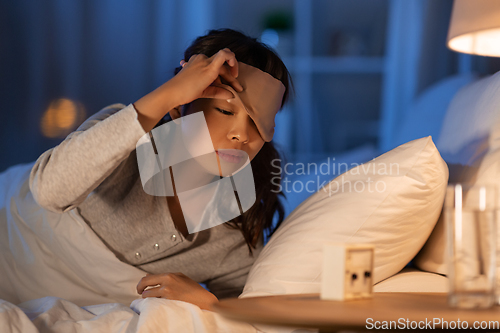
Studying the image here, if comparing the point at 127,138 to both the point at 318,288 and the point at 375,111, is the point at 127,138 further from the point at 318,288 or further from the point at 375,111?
the point at 375,111

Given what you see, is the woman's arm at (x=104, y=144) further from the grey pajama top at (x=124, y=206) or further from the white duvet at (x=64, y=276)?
the white duvet at (x=64, y=276)

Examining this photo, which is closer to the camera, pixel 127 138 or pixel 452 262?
pixel 452 262

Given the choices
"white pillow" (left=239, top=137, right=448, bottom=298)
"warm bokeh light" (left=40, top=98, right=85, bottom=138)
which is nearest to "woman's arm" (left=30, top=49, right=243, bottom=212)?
"white pillow" (left=239, top=137, right=448, bottom=298)

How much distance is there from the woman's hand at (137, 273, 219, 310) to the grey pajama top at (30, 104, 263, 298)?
0.44 feet

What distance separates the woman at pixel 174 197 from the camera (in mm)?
779

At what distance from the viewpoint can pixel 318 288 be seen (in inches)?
28.7

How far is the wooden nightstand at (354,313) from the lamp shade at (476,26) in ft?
2.20

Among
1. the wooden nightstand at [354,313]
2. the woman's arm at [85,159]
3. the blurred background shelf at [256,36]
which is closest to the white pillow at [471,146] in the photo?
the wooden nightstand at [354,313]

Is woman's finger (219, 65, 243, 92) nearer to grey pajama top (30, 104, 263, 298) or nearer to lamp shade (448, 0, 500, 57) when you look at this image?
grey pajama top (30, 104, 263, 298)

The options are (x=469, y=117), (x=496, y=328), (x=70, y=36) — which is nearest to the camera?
(x=496, y=328)

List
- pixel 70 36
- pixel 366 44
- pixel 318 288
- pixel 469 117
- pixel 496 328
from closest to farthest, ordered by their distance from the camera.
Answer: pixel 496 328
pixel 318 288
pixel 469 117
pixel 70 36
pixel 366 44

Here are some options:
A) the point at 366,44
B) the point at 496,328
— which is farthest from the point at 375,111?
the point at 496,328

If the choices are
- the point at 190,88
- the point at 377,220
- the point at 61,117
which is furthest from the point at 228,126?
the point at 61,117

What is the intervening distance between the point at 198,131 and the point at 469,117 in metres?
0.58
